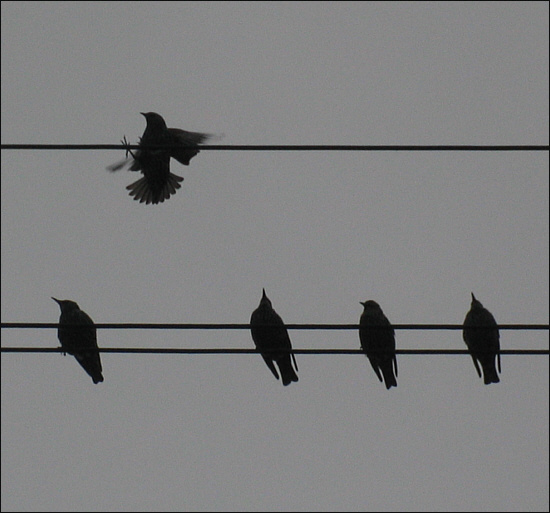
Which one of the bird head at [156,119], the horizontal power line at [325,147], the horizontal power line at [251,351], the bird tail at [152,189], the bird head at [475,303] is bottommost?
the horizontal power line at [251,351]

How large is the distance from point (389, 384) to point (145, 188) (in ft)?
9.65

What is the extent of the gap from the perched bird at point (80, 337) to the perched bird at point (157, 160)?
4.25 feet

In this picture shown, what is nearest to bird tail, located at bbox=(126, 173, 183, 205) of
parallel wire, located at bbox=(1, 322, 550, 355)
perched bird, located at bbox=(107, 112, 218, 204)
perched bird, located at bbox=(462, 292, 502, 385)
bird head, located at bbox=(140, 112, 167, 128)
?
perched bird, located at bbox=(107, 112, 218, 204)

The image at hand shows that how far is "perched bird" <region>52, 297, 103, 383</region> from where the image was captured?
32.0 ft

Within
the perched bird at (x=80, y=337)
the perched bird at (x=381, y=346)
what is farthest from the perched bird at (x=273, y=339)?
the perched bird at (x=80, y=337)

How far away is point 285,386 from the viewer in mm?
9984

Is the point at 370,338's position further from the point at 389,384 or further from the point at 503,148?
the point at 503,148

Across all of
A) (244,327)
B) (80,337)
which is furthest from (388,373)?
(244,327)

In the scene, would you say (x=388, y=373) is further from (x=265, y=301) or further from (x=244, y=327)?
(x=244, y=327)

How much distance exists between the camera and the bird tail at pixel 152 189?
10938 millimetres

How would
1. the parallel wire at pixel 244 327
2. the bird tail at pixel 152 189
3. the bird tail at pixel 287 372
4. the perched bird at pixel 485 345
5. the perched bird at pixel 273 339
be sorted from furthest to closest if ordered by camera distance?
the bird tail at pixel 152 189
the bird tail at pixel 287 372
the perched bird at pixel 273 339
the perched bird at pixel 485 345
the parallel wire at pixel 244 327

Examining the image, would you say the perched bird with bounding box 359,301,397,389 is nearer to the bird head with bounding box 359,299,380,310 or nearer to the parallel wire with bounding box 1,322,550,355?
the bird head with bounding box 359,299,380,310

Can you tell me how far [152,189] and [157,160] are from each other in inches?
19.3

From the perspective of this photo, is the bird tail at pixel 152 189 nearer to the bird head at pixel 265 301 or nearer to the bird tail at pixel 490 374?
the bird head at pixel 265 301
